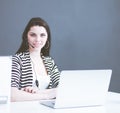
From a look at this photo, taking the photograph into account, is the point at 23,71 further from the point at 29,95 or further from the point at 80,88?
the point at 80,88

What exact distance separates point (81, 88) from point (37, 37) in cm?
128

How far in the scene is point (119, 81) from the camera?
445 cm

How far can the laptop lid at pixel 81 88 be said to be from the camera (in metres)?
1.98

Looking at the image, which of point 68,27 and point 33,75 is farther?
point 68,27

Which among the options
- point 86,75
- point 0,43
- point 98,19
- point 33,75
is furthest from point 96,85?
point 98,19

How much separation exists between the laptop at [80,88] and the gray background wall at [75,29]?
6.57ft

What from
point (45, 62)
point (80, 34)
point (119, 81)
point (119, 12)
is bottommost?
point (119, 81)

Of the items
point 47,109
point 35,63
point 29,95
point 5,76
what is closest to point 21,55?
point 35,63

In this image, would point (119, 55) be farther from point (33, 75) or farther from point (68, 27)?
point (33, 75)

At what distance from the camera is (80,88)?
6.68ft

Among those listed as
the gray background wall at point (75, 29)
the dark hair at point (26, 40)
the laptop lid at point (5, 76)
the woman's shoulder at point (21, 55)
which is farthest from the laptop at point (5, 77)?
the gray background wall at point (75, 29)

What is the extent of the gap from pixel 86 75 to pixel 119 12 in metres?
2.56

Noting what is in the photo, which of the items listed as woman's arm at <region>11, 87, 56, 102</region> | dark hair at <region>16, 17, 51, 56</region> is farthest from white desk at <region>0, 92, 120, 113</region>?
dark hair at <region>16, 17, 51, 56</region>

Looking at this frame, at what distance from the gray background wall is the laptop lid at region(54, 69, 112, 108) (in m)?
2.05
